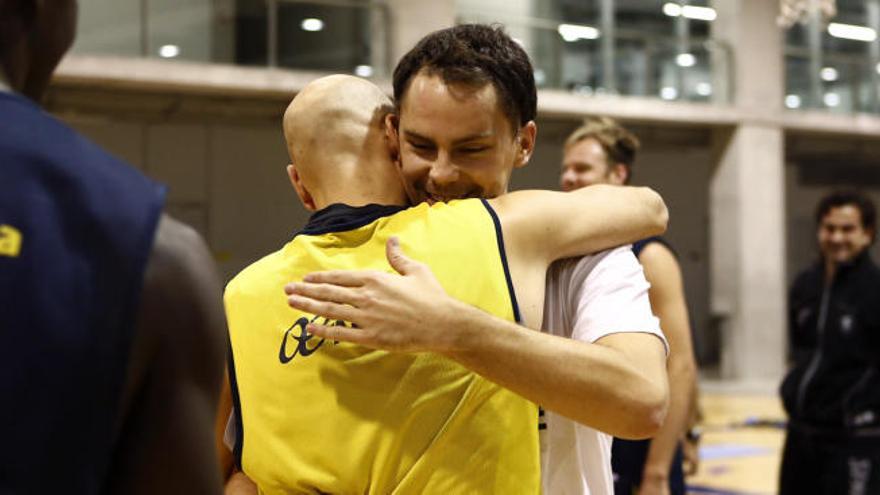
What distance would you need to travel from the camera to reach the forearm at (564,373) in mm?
1602

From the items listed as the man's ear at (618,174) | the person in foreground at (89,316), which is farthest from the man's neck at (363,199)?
the man's ear at (618,174)

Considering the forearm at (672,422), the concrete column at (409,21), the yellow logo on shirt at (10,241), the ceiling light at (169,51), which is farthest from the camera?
the concrete column at (409,21)

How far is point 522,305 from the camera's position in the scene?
5.83ft

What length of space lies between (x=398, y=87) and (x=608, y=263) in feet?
1.51

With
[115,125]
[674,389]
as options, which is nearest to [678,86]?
[115,125]

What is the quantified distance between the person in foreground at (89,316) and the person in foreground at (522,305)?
22.7 inches

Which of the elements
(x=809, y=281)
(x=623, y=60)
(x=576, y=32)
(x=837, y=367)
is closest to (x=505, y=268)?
(x=837, y=367)

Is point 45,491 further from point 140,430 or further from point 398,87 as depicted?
point 398,87

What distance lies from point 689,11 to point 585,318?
56.9 ft

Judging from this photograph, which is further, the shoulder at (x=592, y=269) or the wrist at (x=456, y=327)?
the shoulder at (x=592, y=269)

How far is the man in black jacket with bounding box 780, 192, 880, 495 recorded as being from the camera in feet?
16.6

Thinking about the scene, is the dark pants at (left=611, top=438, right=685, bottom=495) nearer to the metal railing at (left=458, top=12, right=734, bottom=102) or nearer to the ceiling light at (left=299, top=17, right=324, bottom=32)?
the ceiling light at (left=299, top=17, right=324, bottom=32)

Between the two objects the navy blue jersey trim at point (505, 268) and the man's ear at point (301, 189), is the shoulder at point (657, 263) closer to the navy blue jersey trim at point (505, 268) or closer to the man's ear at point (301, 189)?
the man's ear at point (301, 189)

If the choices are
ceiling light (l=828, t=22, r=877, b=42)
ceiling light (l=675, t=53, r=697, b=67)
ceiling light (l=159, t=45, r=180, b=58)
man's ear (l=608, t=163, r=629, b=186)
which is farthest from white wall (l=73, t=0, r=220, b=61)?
ceiling light (l=828, t=22, r=877, b=42)
